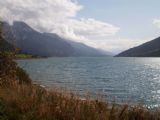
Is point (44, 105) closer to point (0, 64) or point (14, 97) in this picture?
point (14, 97)

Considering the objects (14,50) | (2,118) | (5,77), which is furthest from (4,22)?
(2,118)

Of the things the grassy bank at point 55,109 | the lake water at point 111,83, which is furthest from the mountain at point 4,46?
the lake water at point 111,83

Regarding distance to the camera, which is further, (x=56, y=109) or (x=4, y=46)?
(x=4, y=46)

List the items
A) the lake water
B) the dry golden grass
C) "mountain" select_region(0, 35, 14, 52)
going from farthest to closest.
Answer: the lake water < "mountain" select_region(0, 35, 14, 52) < the dry golden grass

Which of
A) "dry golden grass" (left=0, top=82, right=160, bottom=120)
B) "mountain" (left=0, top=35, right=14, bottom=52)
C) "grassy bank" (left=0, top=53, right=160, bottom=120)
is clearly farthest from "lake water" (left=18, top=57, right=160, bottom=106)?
"mountain" (left=0, top=35, right=14, bottom=52)

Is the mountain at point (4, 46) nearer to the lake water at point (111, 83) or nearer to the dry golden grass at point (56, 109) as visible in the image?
the dry golden grass at point (56, 109)

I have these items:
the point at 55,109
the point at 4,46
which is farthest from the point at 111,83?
the point at 55,109

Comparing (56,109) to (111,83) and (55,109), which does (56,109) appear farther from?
(111,83)

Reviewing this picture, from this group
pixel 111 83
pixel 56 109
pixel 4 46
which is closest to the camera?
pixel 56 109

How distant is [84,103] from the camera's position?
477 inches

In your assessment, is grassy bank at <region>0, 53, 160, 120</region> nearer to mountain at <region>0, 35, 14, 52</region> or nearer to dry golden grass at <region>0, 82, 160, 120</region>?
dry golden grass at <region>0, 82, 160, 120</region>

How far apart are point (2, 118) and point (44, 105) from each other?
1.69m

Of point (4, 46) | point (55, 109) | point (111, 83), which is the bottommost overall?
point (111, 83)

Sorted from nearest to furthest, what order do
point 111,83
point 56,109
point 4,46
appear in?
point 56,109 → point 4,46 → point 111,83
